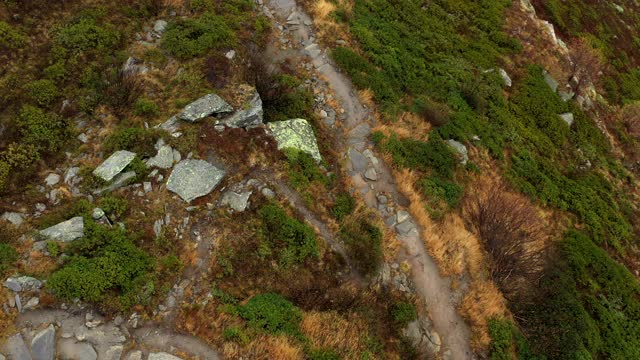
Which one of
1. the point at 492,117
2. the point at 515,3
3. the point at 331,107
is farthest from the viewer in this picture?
the point at 515,3

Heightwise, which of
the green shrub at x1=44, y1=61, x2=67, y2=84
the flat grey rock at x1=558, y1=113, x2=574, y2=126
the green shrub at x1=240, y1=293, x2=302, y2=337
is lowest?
the green shrub at x1=240, y1=293, x2=302, y2=337

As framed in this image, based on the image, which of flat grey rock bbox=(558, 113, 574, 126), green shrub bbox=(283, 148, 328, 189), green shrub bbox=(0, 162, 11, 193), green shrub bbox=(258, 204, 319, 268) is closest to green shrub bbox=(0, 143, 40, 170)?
green shrub bbox=(0, 162, 11, 193)

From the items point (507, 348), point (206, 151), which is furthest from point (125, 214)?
point (507, 348)

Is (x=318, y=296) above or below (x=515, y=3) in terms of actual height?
below

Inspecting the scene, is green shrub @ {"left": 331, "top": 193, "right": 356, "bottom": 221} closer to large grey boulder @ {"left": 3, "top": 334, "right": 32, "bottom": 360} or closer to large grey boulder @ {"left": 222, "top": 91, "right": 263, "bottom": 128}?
large grey boulder @ {"left": 222, "top": 91, "right": 263, "bottom": 128}

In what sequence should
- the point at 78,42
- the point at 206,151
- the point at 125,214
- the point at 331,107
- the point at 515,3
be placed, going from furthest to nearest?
the point at 515,3 < the point at 331,107 < the point at 78,42 < the point at 206,151 < the point at 125,214

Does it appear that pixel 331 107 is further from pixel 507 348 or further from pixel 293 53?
pixel 507 348

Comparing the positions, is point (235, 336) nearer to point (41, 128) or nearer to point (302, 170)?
point (302, 170)
